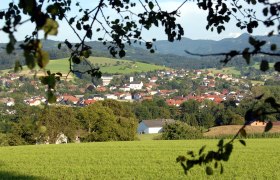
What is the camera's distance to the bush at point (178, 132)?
49.7 m

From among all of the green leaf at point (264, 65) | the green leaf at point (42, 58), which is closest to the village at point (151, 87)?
the green leaf at point (264, 65)

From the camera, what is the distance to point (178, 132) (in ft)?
164

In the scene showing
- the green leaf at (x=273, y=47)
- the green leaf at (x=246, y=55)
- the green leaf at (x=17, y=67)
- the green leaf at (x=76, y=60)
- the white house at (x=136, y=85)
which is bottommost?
the white house at (x=136, y=85)

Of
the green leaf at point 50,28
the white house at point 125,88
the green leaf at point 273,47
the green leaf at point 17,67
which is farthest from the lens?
the white house at point 125,88

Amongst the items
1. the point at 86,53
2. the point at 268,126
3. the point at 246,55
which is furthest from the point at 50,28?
the point at 86,53

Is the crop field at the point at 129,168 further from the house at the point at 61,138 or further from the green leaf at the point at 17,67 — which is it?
the house at the point at 61,138

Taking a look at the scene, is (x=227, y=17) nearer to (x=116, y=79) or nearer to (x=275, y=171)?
(x=275, y=171)

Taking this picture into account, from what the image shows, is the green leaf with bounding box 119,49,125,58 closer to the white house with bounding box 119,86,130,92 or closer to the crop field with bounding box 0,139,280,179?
the crop field with bounding box 0,139,280,179

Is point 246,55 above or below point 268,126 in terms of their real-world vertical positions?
above

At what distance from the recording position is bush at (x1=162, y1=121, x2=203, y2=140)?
163ft

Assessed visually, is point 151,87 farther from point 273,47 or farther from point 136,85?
point 273,47

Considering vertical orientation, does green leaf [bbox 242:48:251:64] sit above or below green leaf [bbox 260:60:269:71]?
above

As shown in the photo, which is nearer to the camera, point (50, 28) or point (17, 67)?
point (50, 28)

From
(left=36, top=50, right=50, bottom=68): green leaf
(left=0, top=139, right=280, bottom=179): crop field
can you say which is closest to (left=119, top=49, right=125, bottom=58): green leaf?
(left=36, top=50, right=50, bottom=68): green leaf
